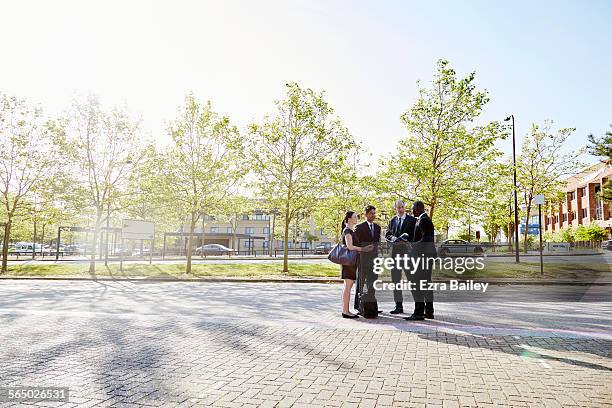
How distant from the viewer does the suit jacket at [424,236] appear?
289 inches

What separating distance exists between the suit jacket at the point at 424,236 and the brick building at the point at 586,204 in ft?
159

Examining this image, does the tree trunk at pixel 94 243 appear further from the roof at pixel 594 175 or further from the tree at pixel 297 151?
the roof at pixel 594 175

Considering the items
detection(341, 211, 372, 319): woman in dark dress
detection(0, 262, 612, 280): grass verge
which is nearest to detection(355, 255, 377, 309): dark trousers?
detection(341, 211, 372, 319): woman in dark dress

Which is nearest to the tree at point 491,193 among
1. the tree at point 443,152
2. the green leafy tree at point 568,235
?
the tree at point 443,152

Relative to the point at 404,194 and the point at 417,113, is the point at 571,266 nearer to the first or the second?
the point at 404,194

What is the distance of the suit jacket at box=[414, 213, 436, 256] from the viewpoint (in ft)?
24.1

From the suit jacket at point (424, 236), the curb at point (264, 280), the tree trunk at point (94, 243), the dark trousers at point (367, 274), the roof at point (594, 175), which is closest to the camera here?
the suit jacket at point (424, 236)

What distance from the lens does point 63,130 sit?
22453mm

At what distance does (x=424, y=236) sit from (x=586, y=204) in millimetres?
62727

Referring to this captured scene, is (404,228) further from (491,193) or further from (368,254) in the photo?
(491,193)

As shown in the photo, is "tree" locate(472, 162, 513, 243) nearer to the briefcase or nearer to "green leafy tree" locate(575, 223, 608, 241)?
the briefcase

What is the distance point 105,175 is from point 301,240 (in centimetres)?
6518

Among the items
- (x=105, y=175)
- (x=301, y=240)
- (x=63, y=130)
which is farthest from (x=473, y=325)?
(x=301, y=240)

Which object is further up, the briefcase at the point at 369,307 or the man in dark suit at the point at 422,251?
the man in dark suit at the point at 422,251
